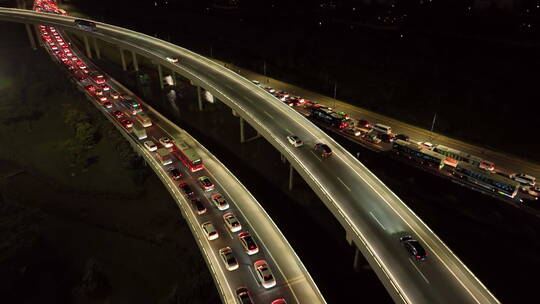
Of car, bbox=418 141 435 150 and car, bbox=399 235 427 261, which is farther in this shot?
car, bbox=418 141 435 150

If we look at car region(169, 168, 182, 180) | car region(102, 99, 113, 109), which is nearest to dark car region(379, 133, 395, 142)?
car region(169, 168, 182, 180)

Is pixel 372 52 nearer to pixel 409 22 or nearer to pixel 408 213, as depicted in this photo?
pixel 409 22

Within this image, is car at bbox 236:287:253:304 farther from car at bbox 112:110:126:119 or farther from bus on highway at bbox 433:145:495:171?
car at bbox 112:110:126:119

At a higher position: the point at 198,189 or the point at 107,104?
the point at 107,104

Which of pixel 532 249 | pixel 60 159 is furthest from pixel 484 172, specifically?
pixel 60 159

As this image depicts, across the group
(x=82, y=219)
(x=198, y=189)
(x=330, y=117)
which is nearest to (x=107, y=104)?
(x=82, y=219)

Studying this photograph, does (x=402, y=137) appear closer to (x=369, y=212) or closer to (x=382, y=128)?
(x=382, y=128)
